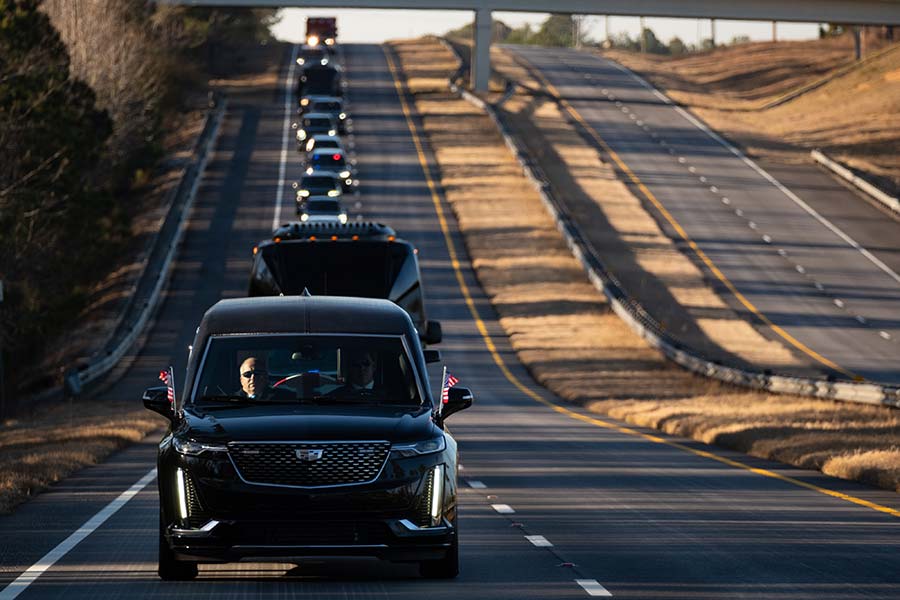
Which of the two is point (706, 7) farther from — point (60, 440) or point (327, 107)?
point (60, 440)

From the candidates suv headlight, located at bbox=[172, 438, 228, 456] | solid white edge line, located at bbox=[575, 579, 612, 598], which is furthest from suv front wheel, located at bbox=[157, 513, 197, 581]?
solid white edge line, located at bbox=[575, 579, 612, 598]

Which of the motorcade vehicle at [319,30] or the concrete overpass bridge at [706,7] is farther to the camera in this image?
the motorcade vehicle at [319,30]

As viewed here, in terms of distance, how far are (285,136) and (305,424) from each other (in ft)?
267

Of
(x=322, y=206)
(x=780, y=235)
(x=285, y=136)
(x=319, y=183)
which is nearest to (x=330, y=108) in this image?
(x=285, y=136)

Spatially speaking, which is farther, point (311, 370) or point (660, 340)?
point (660, 340)

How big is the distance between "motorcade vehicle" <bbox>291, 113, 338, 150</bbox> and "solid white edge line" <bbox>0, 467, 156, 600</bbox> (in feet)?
223

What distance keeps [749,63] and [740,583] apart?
13509 cm

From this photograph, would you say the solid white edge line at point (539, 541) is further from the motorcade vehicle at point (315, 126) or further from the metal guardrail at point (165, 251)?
the motorcade vehicle at point (315, 126)

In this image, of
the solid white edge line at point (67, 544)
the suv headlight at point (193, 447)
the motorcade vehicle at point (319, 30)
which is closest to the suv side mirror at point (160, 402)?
the suv headlight at point (193, 447)

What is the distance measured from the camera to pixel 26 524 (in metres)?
15.8

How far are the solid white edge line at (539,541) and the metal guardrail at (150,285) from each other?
26917mm

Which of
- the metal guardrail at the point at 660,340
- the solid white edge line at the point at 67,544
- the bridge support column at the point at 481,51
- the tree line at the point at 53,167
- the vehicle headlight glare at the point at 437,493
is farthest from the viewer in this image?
the bridge support column at the point at 481,51

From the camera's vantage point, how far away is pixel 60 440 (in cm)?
2688

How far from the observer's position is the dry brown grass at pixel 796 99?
9319cm
